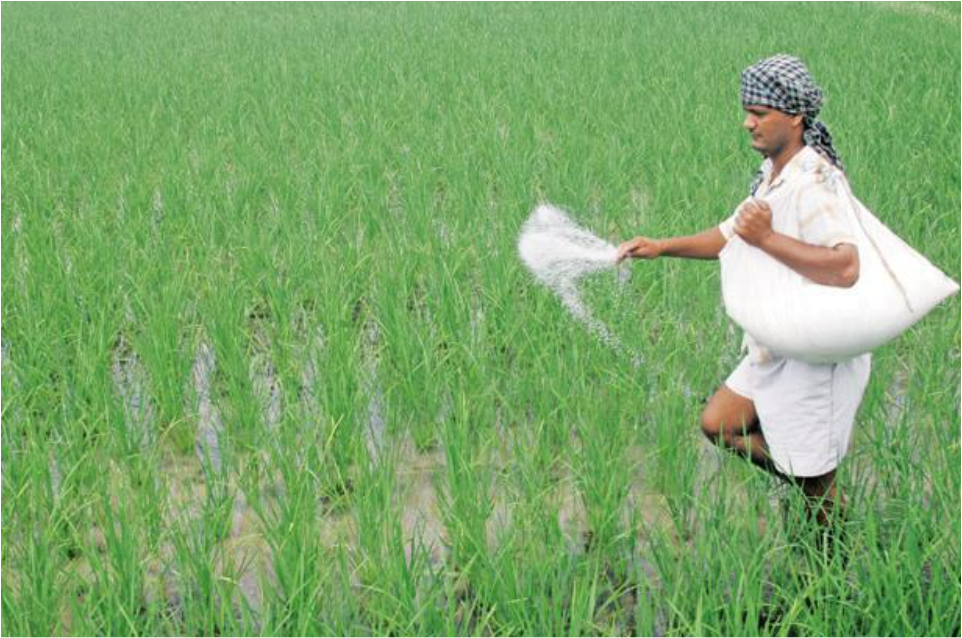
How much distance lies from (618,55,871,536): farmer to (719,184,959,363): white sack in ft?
0.10

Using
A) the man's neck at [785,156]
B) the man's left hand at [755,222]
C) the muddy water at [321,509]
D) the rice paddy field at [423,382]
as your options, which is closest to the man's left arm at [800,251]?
the man's left hand at [755,222]

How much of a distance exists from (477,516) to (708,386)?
1.05 m

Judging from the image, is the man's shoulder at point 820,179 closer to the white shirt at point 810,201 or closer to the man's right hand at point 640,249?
the white shirt at point 810,201

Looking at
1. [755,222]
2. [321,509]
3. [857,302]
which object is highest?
[755,222]

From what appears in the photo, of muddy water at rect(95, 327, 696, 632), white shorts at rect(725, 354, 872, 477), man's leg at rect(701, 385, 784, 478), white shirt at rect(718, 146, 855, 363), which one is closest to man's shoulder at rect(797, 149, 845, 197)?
white shirt at rect(718, 146, 855, 363)

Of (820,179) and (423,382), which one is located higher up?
(820,179)

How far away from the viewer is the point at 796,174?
196 centimetres

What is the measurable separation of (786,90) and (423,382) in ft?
4.42

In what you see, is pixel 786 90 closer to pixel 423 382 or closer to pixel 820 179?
pixel 820 179

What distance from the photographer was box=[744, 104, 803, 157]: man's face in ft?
6.51

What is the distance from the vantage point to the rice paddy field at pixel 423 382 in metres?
1.96

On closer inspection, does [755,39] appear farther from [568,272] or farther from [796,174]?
[796,174]

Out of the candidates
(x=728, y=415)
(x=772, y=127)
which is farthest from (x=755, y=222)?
(x=728, y=415)

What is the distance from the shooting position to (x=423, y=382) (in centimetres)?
293
